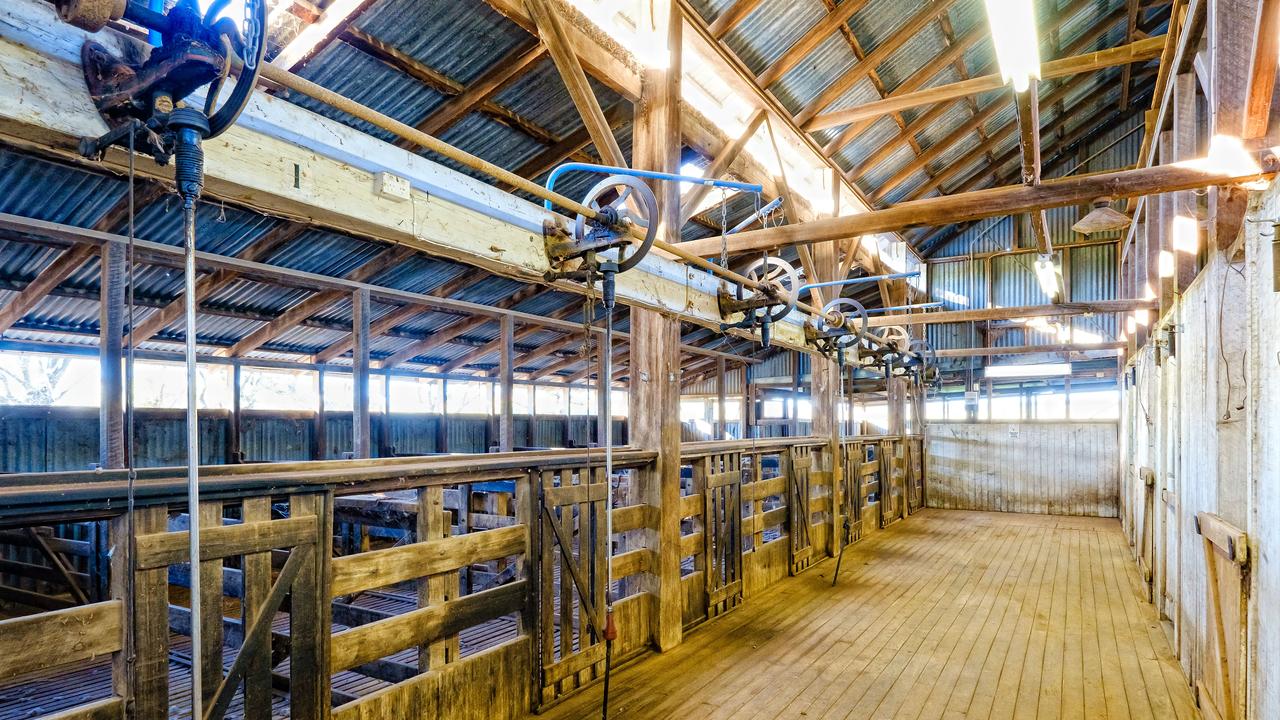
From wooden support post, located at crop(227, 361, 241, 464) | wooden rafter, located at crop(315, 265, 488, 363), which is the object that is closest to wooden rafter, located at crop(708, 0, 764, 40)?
wooden rafter, located at crop(315, 265, 488, 363)

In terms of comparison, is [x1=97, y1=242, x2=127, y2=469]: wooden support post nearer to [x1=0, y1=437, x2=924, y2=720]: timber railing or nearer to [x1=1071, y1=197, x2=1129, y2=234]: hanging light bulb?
A: [x1=0, y1=437, x2=924, y2=720]: timber railing

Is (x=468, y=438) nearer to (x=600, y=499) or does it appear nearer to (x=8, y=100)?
(x=600, y=499)

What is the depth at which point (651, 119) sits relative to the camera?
5.36 metres

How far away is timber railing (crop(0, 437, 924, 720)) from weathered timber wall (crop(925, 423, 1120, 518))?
330 inches

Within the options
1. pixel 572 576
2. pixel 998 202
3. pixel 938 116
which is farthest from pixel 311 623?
pixel 938 116

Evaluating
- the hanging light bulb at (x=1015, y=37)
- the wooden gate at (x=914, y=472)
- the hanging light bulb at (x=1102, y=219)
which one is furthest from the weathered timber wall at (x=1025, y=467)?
the hanging light bulb at (x=1015, y=37)

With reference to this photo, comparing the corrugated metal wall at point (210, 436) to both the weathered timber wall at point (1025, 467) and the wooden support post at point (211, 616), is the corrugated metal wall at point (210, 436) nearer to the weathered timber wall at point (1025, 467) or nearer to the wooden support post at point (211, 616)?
the wooden support post at point (211, 616)

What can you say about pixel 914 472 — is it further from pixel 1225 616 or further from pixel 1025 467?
pixel 1225 616

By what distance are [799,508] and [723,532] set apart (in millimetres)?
1939

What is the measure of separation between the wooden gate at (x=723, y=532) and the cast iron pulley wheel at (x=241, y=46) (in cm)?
440

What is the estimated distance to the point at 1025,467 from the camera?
1302 cm

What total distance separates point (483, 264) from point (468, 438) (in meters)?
13.1

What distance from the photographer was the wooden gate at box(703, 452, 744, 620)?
555cm

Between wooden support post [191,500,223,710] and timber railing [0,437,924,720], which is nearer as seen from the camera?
timber railing [0,437,924,720]
